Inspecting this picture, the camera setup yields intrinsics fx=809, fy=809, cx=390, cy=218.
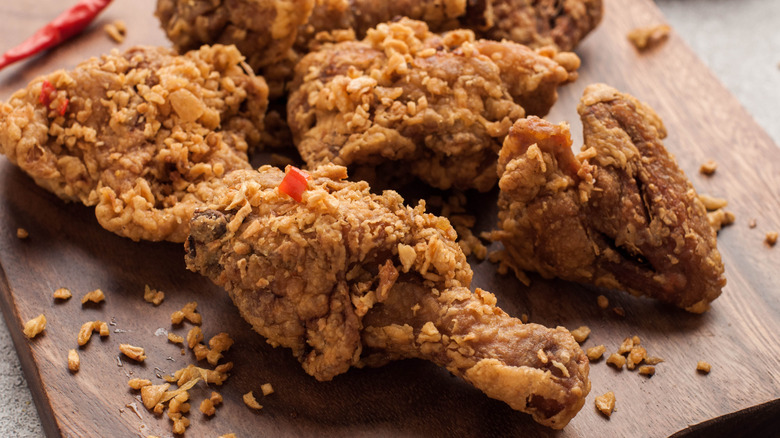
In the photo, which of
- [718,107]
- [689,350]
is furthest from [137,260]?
[718,107]

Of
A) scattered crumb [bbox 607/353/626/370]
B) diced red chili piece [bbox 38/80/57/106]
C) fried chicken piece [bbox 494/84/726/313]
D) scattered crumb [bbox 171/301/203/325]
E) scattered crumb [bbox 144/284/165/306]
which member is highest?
diced red chili piece [bbox 38/80/57/106]

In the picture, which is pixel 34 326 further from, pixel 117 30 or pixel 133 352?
pixel 117 30

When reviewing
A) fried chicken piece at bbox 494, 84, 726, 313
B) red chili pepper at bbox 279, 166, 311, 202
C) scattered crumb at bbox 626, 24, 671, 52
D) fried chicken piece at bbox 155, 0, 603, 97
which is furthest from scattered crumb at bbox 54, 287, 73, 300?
scattered crumb at bbox 626, 24, 671, 52

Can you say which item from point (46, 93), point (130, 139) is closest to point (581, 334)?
point (130, 139)

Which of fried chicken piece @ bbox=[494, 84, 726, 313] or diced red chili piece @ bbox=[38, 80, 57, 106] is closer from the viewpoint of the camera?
fried chicken piece @ bbox=[494, 84, 726, 313]

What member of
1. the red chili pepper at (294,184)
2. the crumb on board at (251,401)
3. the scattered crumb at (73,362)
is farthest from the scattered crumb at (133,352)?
the red chili pepper at (294,184)

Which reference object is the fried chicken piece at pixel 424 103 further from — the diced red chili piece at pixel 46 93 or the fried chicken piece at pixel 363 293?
the diced red chili piece at pixel 46 93

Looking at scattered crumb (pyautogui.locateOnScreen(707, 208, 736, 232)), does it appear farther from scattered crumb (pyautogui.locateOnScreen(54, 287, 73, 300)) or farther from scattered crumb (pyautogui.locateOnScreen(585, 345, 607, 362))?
scattered crumb (pyautogui.locateOnScreen(54, 287, 73, 300))
